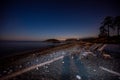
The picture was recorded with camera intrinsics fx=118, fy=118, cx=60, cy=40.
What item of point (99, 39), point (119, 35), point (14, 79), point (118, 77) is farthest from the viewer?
point (99, 39)

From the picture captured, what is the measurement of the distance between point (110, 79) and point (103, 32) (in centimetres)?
3764

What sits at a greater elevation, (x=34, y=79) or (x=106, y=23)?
(x=106, y=23)

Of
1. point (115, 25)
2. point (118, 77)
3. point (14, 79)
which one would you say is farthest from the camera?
point (115, 25)

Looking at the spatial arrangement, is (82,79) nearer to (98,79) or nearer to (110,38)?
(98,79)

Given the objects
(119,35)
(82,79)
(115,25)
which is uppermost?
(115,25)

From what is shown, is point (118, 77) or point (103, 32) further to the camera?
point (103, 32)

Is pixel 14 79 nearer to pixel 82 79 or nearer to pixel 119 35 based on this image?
pixel 82 79

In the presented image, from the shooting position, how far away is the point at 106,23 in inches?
1580

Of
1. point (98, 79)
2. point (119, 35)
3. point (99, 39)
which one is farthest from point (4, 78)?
point (99, 39)

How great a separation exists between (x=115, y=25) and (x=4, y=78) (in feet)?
130

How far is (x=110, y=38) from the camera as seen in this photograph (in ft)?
133

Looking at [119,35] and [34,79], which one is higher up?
[119,35]

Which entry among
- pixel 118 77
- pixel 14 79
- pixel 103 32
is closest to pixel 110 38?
pixel 103 32

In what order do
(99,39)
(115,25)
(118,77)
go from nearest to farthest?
1. (118,77)
2. (115,25)
3. (99,39)
